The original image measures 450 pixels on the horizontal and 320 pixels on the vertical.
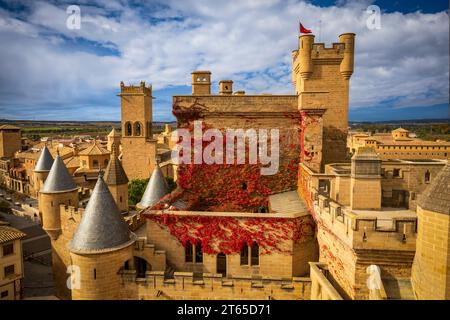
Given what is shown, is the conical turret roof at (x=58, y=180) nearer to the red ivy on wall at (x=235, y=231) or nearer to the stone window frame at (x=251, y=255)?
the red ivy on wall at (x=235, y=231)

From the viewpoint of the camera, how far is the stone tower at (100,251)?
12.4 meters

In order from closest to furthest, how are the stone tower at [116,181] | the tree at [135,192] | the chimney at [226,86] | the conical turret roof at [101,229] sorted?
the conical turret roof at [101,229], the stone tower at [116,181], the chimney at [226,86], the tree at [135,192]

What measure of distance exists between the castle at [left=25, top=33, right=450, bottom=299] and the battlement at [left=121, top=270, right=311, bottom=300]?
0.04 meters

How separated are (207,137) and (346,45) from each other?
38.8ft

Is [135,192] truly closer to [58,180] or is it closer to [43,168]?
[43,168]

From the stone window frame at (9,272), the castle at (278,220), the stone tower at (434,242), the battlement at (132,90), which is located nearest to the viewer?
the stone tower at (434,242)

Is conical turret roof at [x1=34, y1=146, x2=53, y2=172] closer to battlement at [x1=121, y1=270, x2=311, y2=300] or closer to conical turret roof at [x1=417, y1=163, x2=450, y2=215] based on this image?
battlement at [x1=121, y1=270, x2=311, y2=300]

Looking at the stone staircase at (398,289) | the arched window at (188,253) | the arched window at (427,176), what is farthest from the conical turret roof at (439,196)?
the arched window at (188,253)

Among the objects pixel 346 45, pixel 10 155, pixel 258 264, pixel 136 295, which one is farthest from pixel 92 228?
pixel 10 155

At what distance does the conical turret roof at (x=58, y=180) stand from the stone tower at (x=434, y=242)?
20819mm

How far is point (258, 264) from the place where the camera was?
1445 centimetres

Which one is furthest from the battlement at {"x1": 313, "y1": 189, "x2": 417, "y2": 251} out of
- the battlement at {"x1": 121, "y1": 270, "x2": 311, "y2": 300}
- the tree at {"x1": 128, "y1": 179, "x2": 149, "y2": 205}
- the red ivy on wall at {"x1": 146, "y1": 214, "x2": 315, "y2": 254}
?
the tree at {"x1": 128, "y1": 179, "x2": 149, "y2": 205}

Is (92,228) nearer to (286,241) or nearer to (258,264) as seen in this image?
(258,264)

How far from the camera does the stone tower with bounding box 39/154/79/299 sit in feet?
67.6
